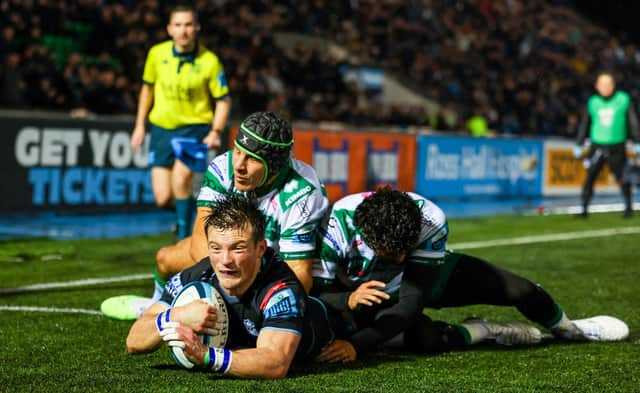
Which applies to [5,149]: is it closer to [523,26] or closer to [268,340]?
[268,340]

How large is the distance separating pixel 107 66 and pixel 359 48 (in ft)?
35.1

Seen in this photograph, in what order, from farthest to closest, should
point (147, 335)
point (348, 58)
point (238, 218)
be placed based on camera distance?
point (348, 58), point (147, 335), point (238, 218)

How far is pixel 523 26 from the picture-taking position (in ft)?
112

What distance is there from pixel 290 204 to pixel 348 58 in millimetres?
21321

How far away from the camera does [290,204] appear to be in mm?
5598

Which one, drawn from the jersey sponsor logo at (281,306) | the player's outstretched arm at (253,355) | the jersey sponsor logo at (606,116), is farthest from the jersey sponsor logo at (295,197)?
the jersey sponsor logo at (606,116)

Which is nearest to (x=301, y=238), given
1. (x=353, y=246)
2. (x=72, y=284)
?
(x=353, y=246)

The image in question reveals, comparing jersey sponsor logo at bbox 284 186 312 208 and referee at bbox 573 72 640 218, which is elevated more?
jersey sponsor logo at bbox 284 186 312 208

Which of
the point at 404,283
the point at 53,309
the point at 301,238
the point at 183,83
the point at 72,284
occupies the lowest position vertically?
the point at 72,284

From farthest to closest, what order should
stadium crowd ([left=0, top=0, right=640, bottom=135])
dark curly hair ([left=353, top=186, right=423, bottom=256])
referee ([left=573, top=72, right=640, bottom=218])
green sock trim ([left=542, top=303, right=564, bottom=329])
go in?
1. stadium crowd ([left=0, top=0, right=640, bottom=135])
2. referee ([left=573, top=72, right=640, bottom=218])
3. green sock trim ([left=542, top=303, right=564, bottom=329])
4. dark curly hair ([left=353, top=186, right=423, bottom=256])

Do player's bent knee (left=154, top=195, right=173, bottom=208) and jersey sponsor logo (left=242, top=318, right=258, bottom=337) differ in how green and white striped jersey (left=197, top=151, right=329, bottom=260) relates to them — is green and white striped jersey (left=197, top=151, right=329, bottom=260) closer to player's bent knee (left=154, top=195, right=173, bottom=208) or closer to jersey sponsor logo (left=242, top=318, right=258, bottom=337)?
jersey sponsor logo (left=242, top=318, right=258, bottom=337)

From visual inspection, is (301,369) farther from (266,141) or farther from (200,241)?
(266,141)

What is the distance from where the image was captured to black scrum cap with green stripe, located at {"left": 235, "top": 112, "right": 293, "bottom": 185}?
5469 mm

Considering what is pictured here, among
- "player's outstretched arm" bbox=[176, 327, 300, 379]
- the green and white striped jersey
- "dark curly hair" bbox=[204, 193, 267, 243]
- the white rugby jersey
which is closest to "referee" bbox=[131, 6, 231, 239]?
the green and white striped jersey
